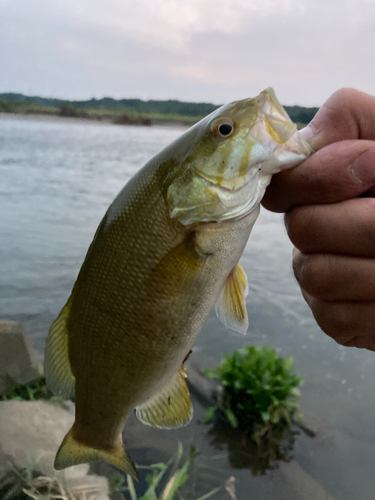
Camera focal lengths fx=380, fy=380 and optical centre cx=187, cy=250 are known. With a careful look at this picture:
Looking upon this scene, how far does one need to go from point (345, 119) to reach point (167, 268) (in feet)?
1.92

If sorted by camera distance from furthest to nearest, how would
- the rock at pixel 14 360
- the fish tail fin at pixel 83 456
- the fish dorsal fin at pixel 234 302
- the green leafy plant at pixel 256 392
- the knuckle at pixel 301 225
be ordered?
the rock at pixel 14 360 < the green leafy plant at pixel 256 392 < the fish tail fin at pixel 83 456 < the fish dorsal fin at pixel 234 302 < the knuckle at pixel 301 225

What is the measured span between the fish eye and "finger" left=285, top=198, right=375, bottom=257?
26 centimetres

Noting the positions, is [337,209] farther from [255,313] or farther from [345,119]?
[255,313]

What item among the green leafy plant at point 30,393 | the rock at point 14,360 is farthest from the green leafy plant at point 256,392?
the rock at point 14,360

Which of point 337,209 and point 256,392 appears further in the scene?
point 256,392

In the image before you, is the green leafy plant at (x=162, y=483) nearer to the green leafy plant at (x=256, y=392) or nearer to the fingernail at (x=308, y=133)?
the green leafy plant at (x=256, y=392)

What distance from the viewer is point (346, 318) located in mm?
1023

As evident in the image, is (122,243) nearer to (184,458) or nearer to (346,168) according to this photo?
(346,168)

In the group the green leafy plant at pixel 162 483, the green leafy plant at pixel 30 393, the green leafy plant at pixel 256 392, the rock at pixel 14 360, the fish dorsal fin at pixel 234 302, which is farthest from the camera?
the rock at pixel 14 360

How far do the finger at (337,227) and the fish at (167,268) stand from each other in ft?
0.40

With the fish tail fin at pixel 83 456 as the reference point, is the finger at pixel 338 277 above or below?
above

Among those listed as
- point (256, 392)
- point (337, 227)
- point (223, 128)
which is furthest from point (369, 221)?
point (256, 392)

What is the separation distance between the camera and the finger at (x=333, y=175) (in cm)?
86

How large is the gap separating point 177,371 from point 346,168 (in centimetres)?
77
